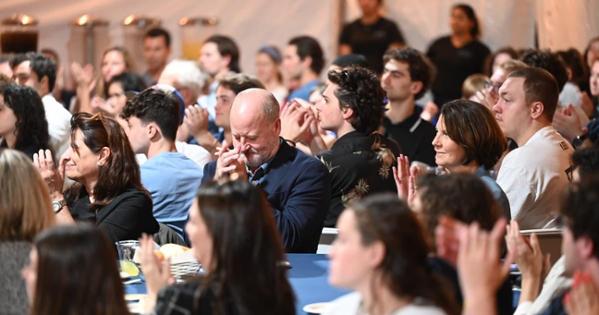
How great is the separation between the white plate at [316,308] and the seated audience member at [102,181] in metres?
1.16

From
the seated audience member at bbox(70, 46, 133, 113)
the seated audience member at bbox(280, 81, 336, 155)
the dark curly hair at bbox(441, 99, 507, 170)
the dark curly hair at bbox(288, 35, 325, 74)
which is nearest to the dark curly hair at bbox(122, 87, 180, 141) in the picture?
the seated audience member at bbox(280, 81, 336, 155)

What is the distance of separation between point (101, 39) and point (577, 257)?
27.5 ft

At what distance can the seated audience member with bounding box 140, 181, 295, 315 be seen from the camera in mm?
3092

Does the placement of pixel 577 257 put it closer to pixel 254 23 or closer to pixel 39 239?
pixel 39 239

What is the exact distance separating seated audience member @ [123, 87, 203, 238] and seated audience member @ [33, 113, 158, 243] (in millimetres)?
453

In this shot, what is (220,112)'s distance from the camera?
6.92 m

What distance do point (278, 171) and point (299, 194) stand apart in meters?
0.12

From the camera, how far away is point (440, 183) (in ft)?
10.9

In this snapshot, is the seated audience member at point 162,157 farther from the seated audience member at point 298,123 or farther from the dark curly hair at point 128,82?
the dark curly hair at point 128,82

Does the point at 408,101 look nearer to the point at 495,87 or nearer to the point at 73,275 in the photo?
the point at 495,87

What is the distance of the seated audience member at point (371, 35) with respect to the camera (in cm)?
1012

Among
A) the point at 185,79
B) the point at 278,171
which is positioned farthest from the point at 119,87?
the point at 278,171

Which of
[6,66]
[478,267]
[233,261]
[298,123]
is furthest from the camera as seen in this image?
[6,66]

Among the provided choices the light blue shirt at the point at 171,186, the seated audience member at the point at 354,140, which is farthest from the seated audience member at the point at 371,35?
the light blue shirt at the point at 171,186
